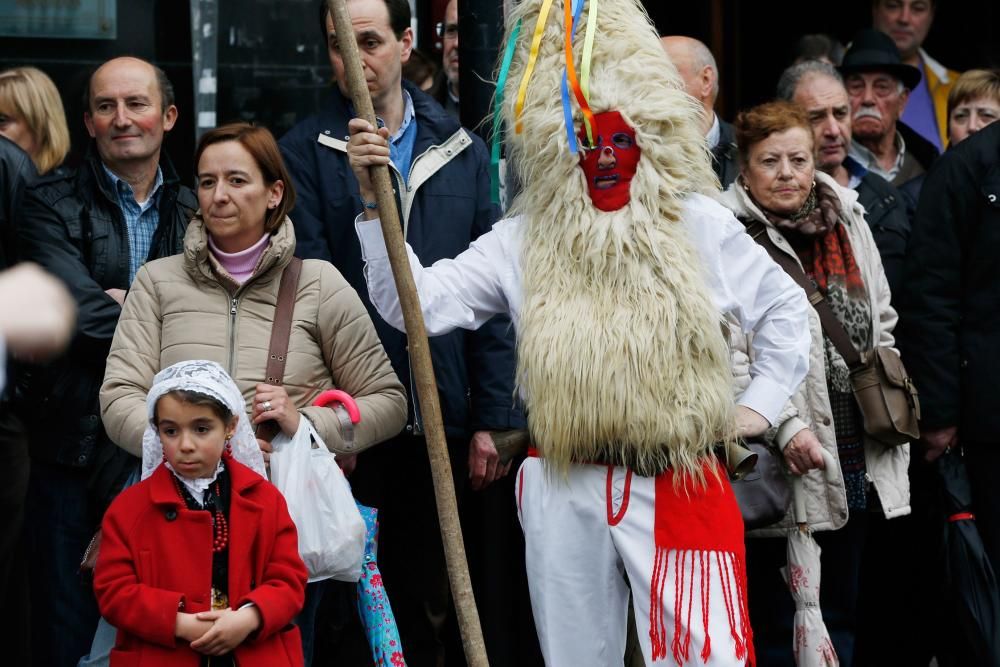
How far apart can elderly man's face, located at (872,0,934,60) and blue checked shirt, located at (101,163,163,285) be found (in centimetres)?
407

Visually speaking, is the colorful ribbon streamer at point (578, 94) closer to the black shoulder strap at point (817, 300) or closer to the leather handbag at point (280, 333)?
the leather handbag at point (280, 333)

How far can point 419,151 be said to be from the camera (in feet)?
17.7

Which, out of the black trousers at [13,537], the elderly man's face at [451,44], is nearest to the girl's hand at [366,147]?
the black trousers at [13,537]

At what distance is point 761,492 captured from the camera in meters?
4.88

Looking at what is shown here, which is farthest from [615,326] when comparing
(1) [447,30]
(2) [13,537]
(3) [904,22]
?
(3) [904,22]

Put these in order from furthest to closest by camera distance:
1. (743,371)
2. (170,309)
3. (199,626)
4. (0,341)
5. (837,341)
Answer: (837,341)
(743,371)
(170,309)
(199,626)
(0,341)

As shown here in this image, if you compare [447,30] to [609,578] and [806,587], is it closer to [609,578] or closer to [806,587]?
[806,587]

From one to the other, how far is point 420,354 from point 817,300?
181 cm

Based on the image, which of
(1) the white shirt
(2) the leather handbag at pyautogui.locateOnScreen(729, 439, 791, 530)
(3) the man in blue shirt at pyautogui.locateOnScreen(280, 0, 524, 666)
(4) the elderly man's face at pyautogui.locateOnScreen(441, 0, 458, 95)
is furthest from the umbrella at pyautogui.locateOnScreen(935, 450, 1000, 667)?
(4) the elderly man's face at pyautogui.locateOnScreen(441, 0, 458, 95)

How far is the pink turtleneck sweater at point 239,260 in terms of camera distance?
188 inches

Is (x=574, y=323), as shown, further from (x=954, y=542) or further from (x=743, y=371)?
(x=954, y=542)

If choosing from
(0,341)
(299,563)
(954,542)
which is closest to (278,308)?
(299,563)

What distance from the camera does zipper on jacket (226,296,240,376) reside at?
4.63 meters

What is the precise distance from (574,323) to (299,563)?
95 centimetres
